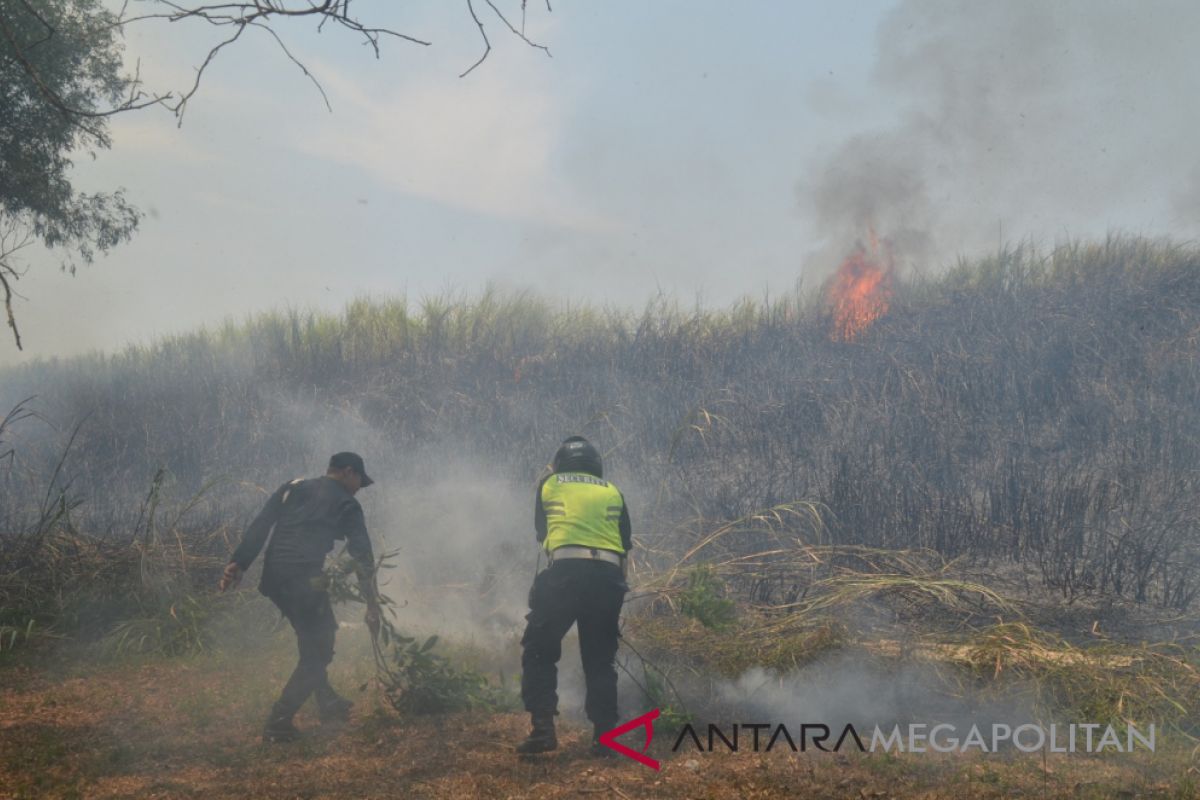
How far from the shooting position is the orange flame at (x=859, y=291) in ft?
39.9

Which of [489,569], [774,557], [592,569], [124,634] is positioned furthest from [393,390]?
[592,569]

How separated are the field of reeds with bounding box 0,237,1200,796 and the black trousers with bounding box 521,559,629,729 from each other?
531 mm

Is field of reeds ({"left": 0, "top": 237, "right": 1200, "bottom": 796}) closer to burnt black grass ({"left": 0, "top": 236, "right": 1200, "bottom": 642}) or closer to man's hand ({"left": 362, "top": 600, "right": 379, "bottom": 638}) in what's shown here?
burnt black grass ({"left": 0, "top": 236, "right": 1200, "bottom": 642})

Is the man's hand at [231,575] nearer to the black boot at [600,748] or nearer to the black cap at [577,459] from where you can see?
the black cap at [577,459]

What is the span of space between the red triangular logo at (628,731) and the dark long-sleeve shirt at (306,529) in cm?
178

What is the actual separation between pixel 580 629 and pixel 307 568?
1.78 m

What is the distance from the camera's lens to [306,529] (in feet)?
17.3

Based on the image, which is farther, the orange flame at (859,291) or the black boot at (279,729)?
the orange flame at (859,291)

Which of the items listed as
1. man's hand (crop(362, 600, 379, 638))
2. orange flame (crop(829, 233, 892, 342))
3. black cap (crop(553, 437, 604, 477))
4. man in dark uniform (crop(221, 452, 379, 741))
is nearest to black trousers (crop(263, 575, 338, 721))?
man in dark uniform (crop(221, 452, 379, 741))

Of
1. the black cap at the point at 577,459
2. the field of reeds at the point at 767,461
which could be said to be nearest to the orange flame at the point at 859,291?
the field of reeds at the point at 767,461

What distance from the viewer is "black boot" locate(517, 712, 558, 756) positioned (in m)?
4.57

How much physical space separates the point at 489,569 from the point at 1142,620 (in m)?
5.53

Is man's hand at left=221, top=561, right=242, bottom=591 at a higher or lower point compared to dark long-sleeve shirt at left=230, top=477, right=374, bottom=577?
lower

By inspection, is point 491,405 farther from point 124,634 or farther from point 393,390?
point 124,634
